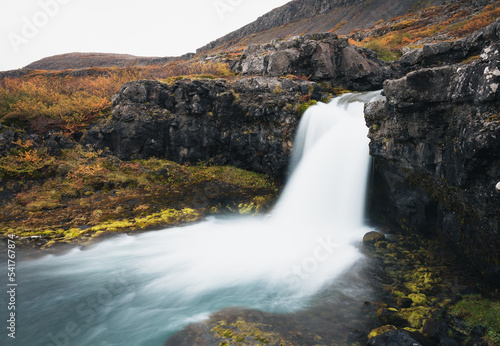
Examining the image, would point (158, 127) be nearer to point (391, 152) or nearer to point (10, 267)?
point (10, 267)

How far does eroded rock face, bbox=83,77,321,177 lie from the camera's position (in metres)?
13.8

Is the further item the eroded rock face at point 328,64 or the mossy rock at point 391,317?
the eroded rock face at point 328,64

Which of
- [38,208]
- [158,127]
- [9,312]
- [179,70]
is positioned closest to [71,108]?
[158,127]

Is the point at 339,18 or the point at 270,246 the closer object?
the point at 270,246

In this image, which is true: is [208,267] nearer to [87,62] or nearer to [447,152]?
[447,152]

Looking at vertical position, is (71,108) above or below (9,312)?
above

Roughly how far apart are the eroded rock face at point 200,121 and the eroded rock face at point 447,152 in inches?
→ 239

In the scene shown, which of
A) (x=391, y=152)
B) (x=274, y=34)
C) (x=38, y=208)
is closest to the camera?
(x=391, y=152)

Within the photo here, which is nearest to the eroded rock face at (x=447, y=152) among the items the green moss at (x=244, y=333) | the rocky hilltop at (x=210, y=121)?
the green moss at (x=244, y=333)

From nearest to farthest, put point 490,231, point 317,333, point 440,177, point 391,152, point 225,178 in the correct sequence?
point 317,333, point 490,231, point 440,177, point 391,152, point 225,178

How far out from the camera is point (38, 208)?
1015 centimetres

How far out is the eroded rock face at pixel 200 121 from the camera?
542 inches

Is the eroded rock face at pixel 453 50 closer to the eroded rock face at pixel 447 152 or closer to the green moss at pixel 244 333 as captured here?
the eroded rock face at pixel 447 152

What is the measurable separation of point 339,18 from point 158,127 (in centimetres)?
6423
